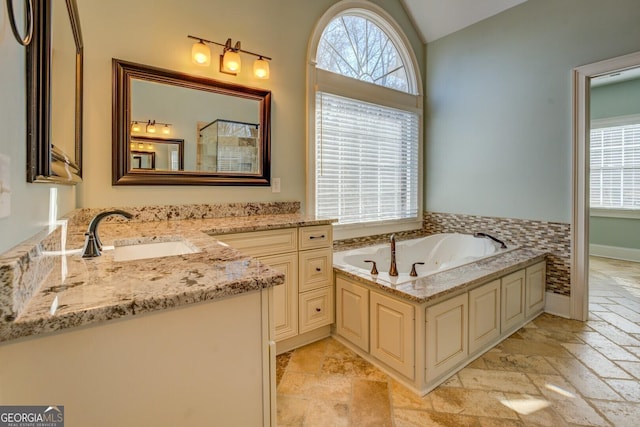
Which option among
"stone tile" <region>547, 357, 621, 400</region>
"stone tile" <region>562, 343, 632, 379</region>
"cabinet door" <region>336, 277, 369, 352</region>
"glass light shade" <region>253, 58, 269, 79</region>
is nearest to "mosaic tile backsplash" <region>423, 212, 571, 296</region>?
"stone tile" <region>562, 343, 632, 379</region>

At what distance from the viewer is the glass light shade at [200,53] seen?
214 centimetres

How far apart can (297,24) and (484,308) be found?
280cm

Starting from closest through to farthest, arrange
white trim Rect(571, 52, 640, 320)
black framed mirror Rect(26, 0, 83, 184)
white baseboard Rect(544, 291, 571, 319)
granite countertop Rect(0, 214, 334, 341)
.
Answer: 1. granite countertop Rect(0, 214, 334, 341)
2. black framed mirror Rect(26, 0, 83, 184)
3. white trim Rect(571, 52, 640, 320)
4. white baseboard Rect(544, 291, 571, 319)

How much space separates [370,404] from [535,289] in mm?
2037

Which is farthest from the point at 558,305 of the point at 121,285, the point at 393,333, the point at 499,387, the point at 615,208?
the point at 121,285

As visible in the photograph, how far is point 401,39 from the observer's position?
138 inches

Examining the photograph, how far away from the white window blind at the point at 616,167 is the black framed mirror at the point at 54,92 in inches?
264

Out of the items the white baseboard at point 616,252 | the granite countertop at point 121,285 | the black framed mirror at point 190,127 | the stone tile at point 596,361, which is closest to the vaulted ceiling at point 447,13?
the black framed mirror at point 190,127

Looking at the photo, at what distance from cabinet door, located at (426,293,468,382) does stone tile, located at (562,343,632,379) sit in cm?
82

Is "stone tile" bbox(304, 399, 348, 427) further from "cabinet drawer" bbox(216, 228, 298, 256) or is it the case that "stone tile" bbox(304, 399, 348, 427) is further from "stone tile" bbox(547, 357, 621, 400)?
"stone tile" bbox(547, 357, 621, 400)

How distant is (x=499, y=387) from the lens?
179 centimetres

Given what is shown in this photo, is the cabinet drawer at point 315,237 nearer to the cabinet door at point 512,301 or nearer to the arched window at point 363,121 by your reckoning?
the arched window at point 363,121

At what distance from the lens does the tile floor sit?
1567 millimetres

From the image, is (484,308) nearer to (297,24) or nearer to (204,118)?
(204,118)
